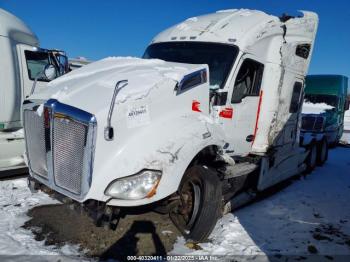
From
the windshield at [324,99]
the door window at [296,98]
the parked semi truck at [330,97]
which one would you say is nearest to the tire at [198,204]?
the door window at [296,98]

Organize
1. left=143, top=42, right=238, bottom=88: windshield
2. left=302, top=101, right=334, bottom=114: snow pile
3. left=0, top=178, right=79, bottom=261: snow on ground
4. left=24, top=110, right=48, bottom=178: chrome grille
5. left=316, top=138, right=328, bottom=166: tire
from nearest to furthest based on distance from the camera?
left=0, top=178, right=79, bottom=261: snow on ground, left=24, top=110, right=48, bottom=178: chrome grille, left=143, top=42, right=238, bottom=88: windshield, left=316, top=138, right=328, bottom=166: tire, left=302, top=101, right=334, bottom=114: snow pile

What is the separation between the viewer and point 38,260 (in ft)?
12.8

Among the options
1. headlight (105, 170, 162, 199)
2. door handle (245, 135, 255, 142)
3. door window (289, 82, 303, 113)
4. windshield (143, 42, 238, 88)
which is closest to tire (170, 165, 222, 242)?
headlight (105, 170, 162, 199)

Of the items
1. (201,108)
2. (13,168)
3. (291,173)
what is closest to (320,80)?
(291,173)

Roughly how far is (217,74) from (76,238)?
3.10 metres

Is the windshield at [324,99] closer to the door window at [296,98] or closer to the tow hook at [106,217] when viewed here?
the door window at [296,98]

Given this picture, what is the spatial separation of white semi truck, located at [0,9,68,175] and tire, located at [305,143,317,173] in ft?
22.8

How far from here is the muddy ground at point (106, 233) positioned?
4.29 meters

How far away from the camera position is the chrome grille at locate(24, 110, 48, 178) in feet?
13.9

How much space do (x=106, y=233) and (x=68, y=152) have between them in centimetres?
139

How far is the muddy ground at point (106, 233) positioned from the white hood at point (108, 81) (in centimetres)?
127

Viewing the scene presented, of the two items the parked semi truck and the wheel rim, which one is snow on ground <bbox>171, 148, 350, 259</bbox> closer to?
the wheel rim

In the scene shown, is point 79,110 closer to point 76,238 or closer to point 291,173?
point 76,238

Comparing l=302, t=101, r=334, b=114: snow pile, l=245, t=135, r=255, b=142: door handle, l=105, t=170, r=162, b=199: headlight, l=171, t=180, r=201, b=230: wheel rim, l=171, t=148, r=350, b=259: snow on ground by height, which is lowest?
l=171, t=148, r=350, b=259: snow on ground
